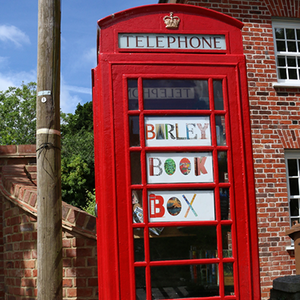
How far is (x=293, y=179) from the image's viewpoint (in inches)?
310

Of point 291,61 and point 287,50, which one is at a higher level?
point 287,50

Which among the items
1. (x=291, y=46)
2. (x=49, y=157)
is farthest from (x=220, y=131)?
(x=291, y=46)

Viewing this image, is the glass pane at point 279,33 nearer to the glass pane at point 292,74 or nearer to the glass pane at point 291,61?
the glass pane at point 291,61

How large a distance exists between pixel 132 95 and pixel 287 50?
6154 millimetres

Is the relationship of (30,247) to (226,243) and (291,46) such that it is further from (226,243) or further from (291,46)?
(291,46)

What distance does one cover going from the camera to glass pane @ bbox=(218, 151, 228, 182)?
10.6 feet

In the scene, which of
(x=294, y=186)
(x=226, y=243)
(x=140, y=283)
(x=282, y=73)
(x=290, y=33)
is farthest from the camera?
(x=290, y=33)

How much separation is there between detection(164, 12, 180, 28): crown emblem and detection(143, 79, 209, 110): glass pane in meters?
0.53

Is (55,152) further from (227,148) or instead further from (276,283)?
(276,283)

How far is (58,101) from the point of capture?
11.9 feet

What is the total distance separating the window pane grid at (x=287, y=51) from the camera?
26.9 feet

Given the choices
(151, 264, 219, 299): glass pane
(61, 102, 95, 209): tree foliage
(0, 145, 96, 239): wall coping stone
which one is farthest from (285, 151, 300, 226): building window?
(61, 102, 95, 209): tree foliage

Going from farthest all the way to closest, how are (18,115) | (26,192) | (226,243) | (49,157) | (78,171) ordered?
(18,115) → (78,171) → (26,192) → (49,157) → (226,243)

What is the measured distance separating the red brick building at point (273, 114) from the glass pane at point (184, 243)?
14.5ft
